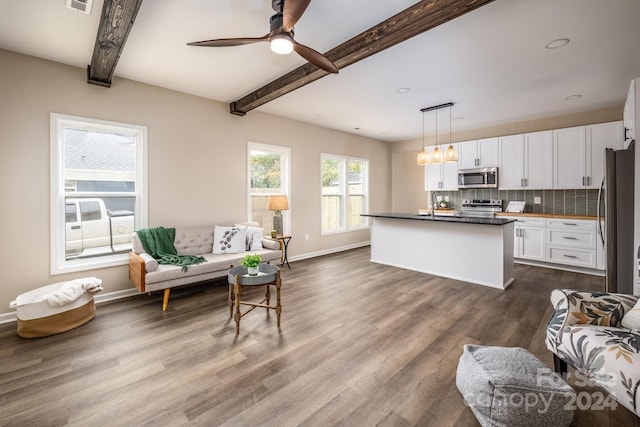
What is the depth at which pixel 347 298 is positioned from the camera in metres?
3.54

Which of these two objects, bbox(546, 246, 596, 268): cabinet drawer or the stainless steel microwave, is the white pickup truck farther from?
bbox(546, 246, 596, 268): cabinet drawer

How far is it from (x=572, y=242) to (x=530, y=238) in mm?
579

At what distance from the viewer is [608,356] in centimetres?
146

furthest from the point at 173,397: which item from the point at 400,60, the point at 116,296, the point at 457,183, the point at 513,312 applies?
the point at 457,183

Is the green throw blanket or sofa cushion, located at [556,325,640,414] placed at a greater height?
the green throw blanket

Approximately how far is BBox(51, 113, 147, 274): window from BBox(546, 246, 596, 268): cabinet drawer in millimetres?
6589

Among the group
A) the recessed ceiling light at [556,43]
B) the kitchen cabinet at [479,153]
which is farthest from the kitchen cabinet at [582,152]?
the recessed ceiling light at [556,43]

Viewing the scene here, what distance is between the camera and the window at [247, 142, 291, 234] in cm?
502

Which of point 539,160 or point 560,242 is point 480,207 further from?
point 560,242

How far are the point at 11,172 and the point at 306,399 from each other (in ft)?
12.3

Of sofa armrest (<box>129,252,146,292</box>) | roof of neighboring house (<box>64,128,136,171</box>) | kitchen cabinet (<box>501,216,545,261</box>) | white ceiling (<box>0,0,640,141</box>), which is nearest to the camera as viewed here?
white ceiling (<box>0,0,640,141</box>)

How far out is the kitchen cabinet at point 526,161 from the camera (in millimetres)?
5141

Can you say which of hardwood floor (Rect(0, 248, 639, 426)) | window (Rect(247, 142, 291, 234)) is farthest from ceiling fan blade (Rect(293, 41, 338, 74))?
window (Rect(247, 142, 291, 234))

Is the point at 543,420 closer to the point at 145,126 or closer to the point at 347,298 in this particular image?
the point at 347,298
